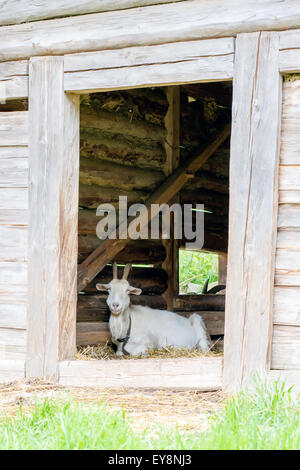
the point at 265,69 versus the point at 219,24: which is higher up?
the point at 219,24

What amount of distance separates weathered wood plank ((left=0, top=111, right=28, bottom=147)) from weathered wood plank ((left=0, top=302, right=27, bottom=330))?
163cm

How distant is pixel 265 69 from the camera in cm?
576

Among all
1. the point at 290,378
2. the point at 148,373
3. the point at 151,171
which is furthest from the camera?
the point at 151,171

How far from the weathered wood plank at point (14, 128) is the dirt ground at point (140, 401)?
239 centimetres

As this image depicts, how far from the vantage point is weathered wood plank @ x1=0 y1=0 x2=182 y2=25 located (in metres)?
6.36

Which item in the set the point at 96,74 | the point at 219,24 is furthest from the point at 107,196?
the point at 219,24

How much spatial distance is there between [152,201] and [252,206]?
3.94m

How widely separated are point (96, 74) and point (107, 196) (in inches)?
125

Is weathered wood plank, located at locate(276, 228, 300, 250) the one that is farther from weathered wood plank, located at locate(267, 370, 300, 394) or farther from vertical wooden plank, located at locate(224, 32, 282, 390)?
weathered wood plank, located at locate(267, 370, 300, 394)

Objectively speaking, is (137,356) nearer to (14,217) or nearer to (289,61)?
(14,217)

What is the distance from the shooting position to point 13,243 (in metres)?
6.85

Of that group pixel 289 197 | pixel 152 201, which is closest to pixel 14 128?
pixel 289 197

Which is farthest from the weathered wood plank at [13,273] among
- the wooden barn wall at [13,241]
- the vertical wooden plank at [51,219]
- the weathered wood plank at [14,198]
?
the weathered wood plank at [14,198]

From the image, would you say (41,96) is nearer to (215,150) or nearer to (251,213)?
(251,213)
